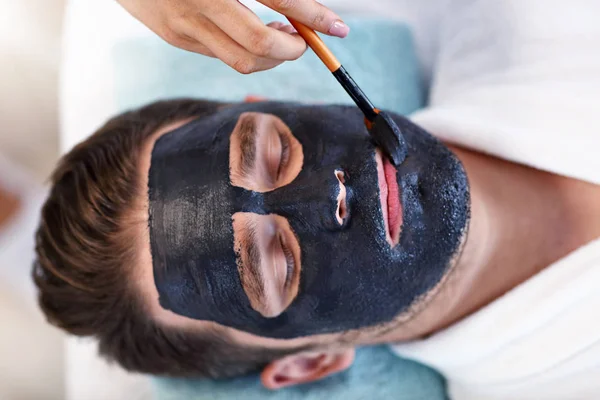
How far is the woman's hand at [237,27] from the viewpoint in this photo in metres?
0.58

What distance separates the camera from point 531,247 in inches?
37.0

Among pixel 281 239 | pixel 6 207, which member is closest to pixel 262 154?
pixel 281 239

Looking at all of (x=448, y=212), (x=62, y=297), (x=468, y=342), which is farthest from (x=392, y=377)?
(x=62, y=297)

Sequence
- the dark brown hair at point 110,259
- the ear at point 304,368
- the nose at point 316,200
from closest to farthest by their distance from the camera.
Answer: the nose at point 316,200 → the dark brown hair at point 110,259 → the ear at point 304,368

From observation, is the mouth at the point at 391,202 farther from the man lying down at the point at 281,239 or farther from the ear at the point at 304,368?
the ear at the point at 304,368

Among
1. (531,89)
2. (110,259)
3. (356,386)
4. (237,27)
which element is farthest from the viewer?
(356,386)

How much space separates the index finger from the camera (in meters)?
0.58

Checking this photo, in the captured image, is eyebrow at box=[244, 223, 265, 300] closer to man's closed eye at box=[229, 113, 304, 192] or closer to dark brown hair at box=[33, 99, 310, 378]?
man's closed eye at box=[229, 113, 304, 192]

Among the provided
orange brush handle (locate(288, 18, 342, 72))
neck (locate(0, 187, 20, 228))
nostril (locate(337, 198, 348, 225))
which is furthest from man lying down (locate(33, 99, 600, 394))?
neck (locate(0, 187, 20, 228))

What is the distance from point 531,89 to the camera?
1.04 meters

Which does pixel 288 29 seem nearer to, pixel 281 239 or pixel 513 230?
pixel 281 239

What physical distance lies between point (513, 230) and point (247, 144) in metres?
0.50

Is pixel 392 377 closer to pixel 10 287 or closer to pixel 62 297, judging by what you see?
pixel 62 297

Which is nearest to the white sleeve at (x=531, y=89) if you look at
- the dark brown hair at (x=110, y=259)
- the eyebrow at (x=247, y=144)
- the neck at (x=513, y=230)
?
the neck at (x=513, y=230)
